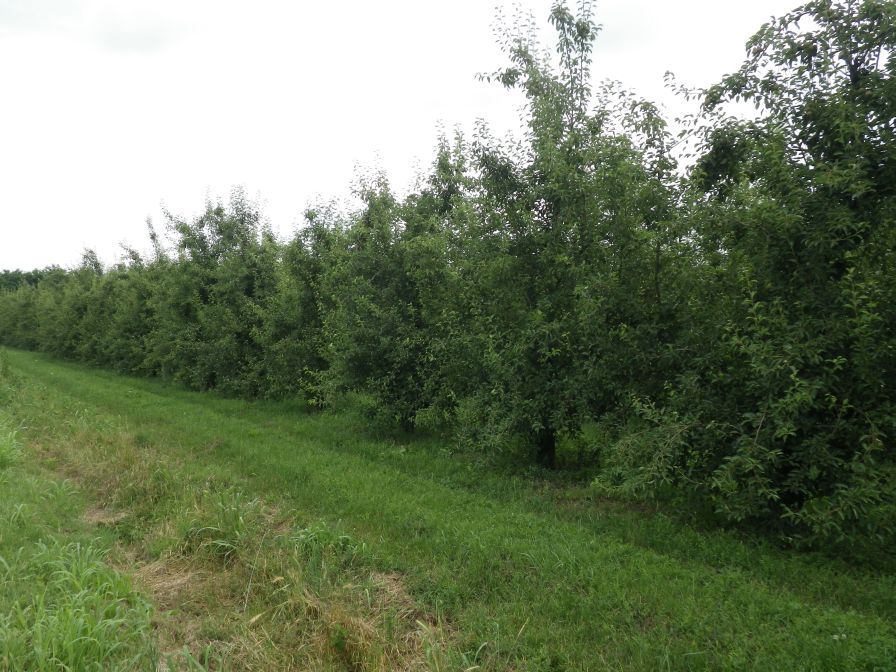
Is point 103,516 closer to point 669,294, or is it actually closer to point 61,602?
point 61,602

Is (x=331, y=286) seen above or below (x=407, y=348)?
above

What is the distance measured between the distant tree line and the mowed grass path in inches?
20.2

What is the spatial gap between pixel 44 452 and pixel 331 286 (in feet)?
20.4

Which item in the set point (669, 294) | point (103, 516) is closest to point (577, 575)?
point (669, 294)

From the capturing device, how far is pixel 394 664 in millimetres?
3777

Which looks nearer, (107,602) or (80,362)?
(107,602)

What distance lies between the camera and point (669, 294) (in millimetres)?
6711

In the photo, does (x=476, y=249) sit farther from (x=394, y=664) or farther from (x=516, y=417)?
(x=394, y=664)

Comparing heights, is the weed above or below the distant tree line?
below

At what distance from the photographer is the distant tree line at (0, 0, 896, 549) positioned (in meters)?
5.12

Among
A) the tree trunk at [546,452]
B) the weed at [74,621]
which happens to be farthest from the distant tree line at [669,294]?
the weed at [74,621]

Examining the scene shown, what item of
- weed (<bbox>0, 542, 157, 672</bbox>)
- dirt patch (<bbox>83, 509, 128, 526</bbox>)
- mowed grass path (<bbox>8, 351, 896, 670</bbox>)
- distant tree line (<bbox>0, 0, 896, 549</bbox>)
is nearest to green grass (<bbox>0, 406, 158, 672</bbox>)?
weed (<bbox>0, 542, 157, 672</bbox>)

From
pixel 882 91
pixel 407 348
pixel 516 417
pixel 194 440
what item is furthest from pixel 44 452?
pixel 882 91

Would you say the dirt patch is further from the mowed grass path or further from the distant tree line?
the distant tree line
